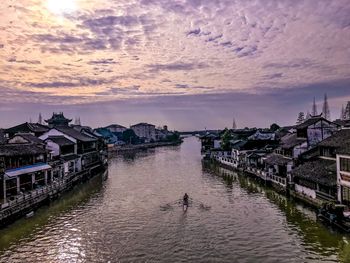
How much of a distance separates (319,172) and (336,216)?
967 cm

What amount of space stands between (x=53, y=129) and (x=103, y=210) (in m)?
33.6

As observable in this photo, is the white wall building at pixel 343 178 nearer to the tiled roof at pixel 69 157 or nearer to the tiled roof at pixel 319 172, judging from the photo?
the tiled roof at pixel 319 172

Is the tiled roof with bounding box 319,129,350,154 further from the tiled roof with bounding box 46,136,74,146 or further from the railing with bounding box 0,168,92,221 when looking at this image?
the tiled roof with bounding box 46,136,74,146

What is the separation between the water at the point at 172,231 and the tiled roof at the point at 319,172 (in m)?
3.55

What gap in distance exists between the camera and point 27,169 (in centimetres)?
4578

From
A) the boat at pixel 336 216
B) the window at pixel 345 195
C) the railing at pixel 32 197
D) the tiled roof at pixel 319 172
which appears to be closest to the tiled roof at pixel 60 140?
the railing at pixel 32 197

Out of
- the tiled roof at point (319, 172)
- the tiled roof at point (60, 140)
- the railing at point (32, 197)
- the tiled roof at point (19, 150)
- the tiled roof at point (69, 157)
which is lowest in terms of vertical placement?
the railing at point (32, 197)

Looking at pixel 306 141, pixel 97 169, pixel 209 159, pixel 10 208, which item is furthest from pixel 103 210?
pixel 209 159

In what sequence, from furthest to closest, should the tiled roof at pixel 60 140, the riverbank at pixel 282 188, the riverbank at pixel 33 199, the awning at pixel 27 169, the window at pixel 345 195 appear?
the tiled roof at pixel 60 140 < the awning at pixel 27 169 < the riverbank at pixel 282 188 < the riverbank at pixel 33 199 < the window at pixel 345 195

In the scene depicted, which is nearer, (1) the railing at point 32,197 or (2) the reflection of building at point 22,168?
(1) the railing at point 32,197

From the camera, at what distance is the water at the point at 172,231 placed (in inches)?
1046

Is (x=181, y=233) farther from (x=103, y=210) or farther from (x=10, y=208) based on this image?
(x=10, y=208)

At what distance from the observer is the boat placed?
29.7 metres

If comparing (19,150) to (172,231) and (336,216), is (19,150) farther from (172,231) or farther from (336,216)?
(336,216)
